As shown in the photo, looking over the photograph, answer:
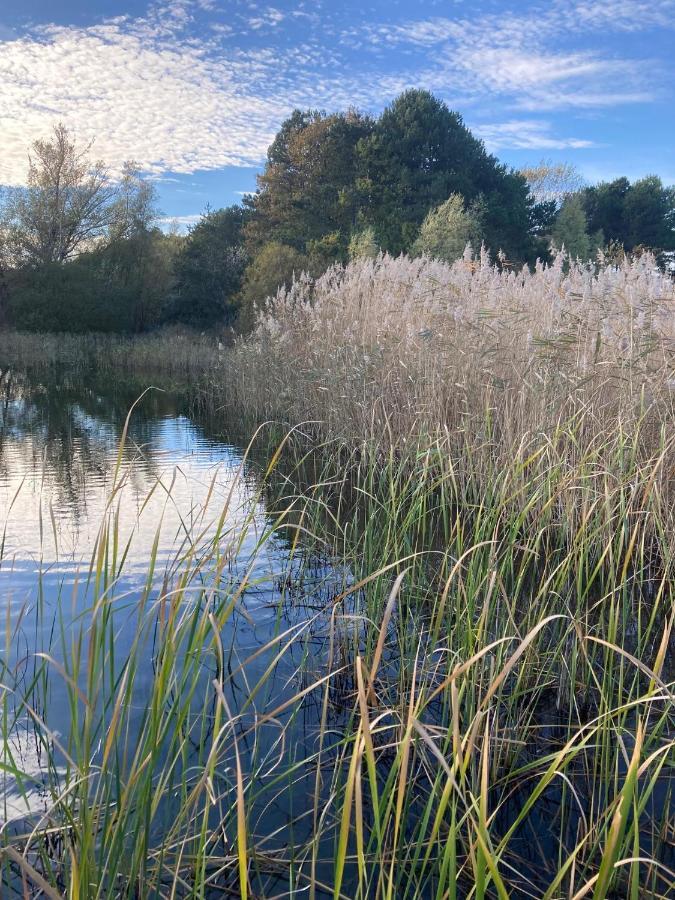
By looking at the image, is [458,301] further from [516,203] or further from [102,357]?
[516,203]

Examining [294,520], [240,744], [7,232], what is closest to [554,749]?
[240,744]

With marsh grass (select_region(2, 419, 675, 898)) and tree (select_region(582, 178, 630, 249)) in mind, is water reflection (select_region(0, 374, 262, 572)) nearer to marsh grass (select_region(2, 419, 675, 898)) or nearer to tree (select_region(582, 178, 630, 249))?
marsh grass (select_region(2, 419, 675, 898))

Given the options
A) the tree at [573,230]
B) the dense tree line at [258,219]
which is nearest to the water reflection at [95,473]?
the dense tree line at [258,219]

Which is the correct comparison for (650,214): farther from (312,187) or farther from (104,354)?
(104,354)

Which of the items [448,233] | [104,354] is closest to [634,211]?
[448,233]

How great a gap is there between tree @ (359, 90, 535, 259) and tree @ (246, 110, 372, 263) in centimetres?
94

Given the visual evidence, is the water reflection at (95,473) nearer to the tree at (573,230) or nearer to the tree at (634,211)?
the tree at (573,230)

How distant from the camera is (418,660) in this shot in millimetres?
2613

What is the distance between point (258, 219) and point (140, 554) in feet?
94.5

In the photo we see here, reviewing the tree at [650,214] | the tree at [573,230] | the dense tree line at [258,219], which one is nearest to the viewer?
the dense tree line at [258,219]

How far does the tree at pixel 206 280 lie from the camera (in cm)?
2739

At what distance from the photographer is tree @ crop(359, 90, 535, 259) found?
1107 inches

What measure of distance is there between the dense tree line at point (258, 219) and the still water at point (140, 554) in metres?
15.8

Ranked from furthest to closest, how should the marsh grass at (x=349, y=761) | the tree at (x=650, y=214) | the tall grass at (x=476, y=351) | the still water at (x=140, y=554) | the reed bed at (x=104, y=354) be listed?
the tree at (x=650, y=214)
the reed bed at (x=104, y=354)
the tall grass at (x=476, y=351)
the still water at (x=140, y=554)
the marsh grass at (x=349, y=761)
